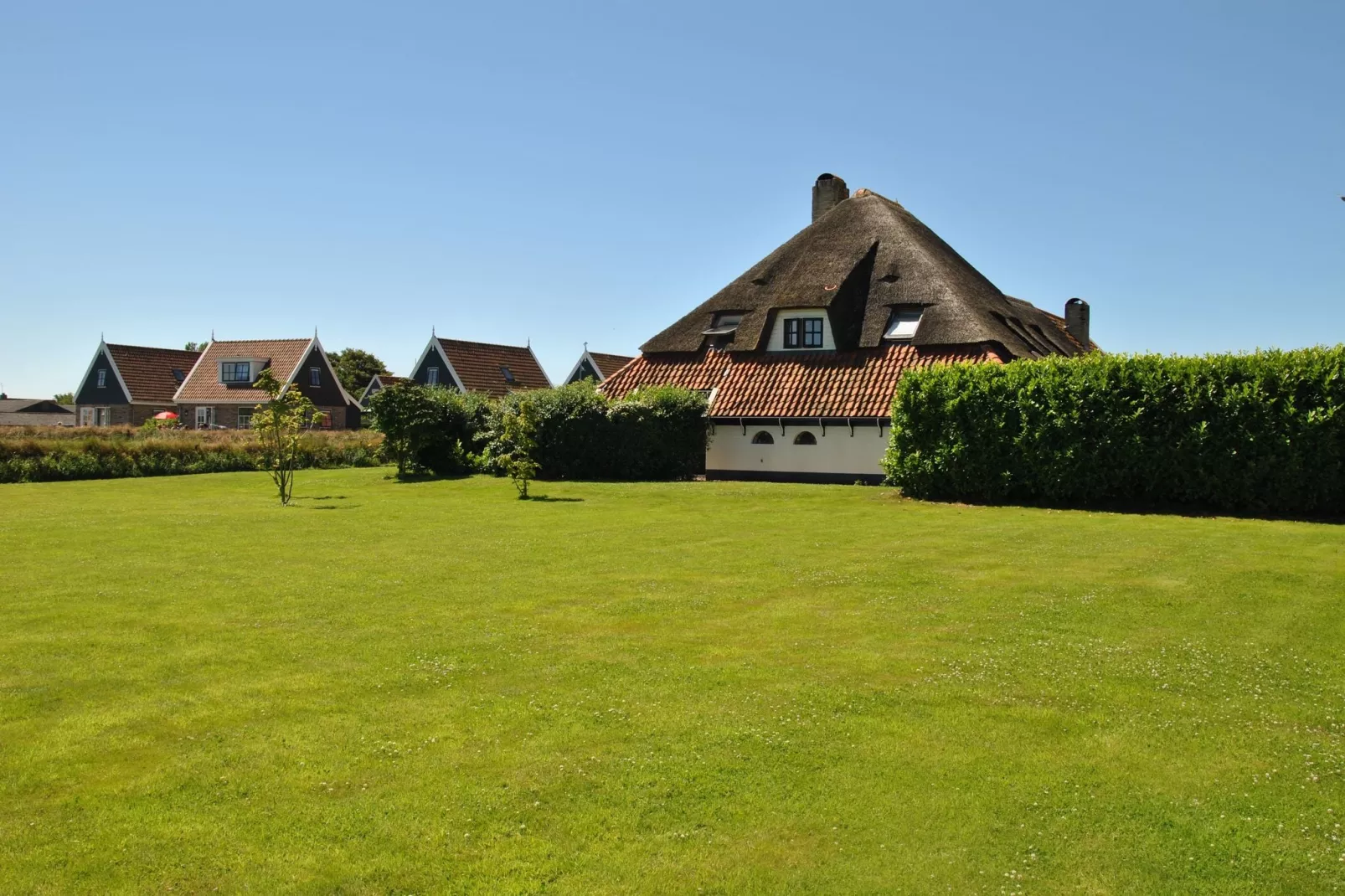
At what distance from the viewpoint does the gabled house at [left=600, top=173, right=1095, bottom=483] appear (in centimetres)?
3131

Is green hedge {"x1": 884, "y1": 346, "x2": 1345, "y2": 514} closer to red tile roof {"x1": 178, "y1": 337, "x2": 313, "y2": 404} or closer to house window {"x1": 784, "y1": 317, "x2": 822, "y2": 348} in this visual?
house window {"x1": 784, "y1": 317, "x2": 822, "y2": 348}

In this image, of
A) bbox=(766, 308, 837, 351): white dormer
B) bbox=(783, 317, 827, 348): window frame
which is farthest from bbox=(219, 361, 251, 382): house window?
bbox=(783, 317, 827, 348): window frame

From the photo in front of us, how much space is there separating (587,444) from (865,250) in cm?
1239

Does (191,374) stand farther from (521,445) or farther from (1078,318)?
(1078,318)

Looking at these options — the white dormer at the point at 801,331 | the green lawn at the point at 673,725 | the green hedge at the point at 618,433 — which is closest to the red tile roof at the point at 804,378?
the white dormer at the point at 801,331

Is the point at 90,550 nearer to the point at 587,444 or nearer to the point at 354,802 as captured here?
the point at 354,802

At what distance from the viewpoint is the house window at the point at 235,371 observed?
64.1 meters

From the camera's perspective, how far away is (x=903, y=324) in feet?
108

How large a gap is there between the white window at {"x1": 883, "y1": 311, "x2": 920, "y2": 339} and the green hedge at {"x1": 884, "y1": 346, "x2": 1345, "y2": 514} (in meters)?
6.59

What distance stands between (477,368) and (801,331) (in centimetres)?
2986

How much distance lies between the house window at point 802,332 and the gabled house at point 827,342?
0.04 m

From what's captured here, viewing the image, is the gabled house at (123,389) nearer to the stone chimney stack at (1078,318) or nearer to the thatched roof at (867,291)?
the thatched roof at (867,291)

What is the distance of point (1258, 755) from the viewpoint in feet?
22.0

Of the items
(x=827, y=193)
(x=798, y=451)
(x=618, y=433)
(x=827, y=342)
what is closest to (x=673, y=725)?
(x=798, y=451)
